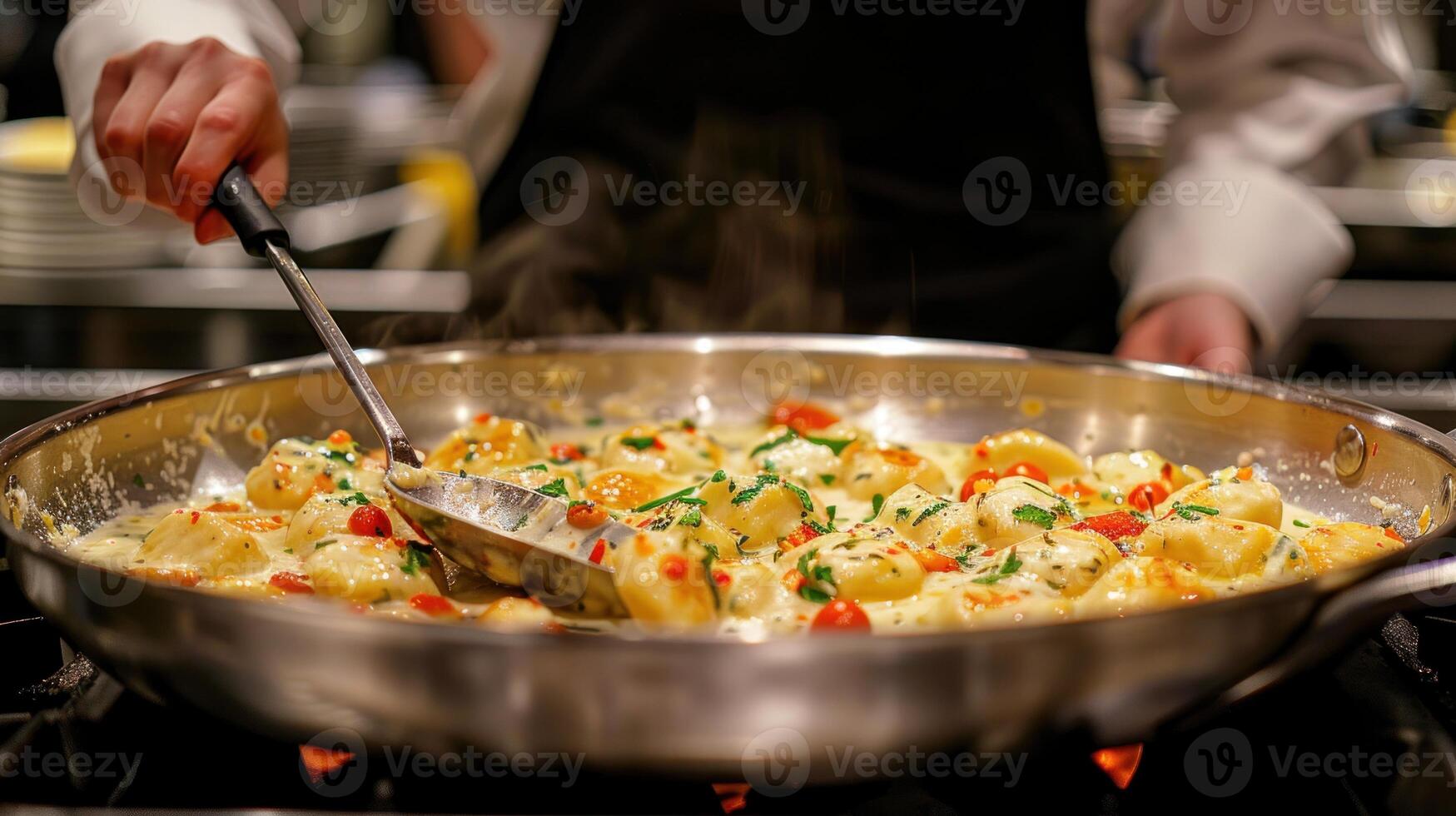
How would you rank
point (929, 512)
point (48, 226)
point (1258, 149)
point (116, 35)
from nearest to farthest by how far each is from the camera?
point (929, 512)
point (116, 35)
point (1258, 149)
point (48, 226)

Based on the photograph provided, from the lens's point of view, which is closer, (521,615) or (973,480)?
(521,615)

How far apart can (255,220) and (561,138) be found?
3.73ft

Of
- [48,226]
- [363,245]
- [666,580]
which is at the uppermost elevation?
[666,580]

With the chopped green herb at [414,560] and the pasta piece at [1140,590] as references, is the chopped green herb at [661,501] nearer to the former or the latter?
the chopped green herb at [414,560]

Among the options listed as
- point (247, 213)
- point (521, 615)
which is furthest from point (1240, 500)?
point (247, 213)

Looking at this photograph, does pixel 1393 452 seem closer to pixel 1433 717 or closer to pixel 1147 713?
pixel 1433 717

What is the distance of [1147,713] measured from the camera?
979mm

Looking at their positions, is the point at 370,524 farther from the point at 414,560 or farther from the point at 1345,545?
the point at 1345,545

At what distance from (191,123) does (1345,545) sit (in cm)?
180

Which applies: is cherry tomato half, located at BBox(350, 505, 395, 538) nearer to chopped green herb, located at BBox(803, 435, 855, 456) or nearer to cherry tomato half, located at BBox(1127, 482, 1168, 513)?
chopped green herb, located at BBox(803, 435, 855, 456)

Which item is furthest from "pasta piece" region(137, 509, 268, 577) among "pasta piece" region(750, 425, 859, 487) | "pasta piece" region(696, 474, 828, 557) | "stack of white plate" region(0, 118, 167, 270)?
"stack of white plate" region(0, 118, 167, 270)

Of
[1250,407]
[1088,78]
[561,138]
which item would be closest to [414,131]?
[561,138]

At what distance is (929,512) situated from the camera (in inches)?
65.7

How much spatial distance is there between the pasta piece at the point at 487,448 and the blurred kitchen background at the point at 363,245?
3.26 feet
